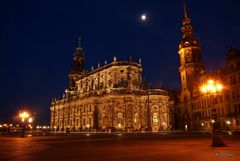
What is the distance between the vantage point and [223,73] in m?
55.1

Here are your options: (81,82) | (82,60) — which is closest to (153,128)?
(81,82)

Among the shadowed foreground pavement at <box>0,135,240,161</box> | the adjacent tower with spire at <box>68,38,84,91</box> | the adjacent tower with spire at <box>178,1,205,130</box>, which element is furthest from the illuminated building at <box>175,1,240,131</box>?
the adjacent tower with spire at <box>68,38,84,91</box>

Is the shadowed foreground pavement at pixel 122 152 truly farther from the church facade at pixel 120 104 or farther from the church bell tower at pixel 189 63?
the church bell tower at pixel 189 63

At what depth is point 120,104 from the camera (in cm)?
6962

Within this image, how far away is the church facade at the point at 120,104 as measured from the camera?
69.1 metres

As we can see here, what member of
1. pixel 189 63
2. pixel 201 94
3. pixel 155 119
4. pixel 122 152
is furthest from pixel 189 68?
pixel 122 152

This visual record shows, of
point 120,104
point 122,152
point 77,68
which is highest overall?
point 77,68

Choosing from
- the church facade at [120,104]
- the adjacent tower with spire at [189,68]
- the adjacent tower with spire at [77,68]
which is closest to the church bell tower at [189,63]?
the adjacent tower with spire at [189,68]

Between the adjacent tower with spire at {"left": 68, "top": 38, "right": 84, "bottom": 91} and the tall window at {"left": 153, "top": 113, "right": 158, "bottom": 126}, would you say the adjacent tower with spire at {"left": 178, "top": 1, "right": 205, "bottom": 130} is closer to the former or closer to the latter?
the tall window at {"left": 153, "top": 113, "right": 158, "bottom": 126}

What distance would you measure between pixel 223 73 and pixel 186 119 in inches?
991

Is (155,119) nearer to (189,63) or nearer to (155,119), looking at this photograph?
(155,119)

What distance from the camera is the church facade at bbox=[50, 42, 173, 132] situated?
6912 centimetres

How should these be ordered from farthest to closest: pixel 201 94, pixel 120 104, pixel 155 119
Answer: pixel 155 119 < pixel 120 104 < pixel 201 94

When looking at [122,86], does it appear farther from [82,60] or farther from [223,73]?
[82,60]
